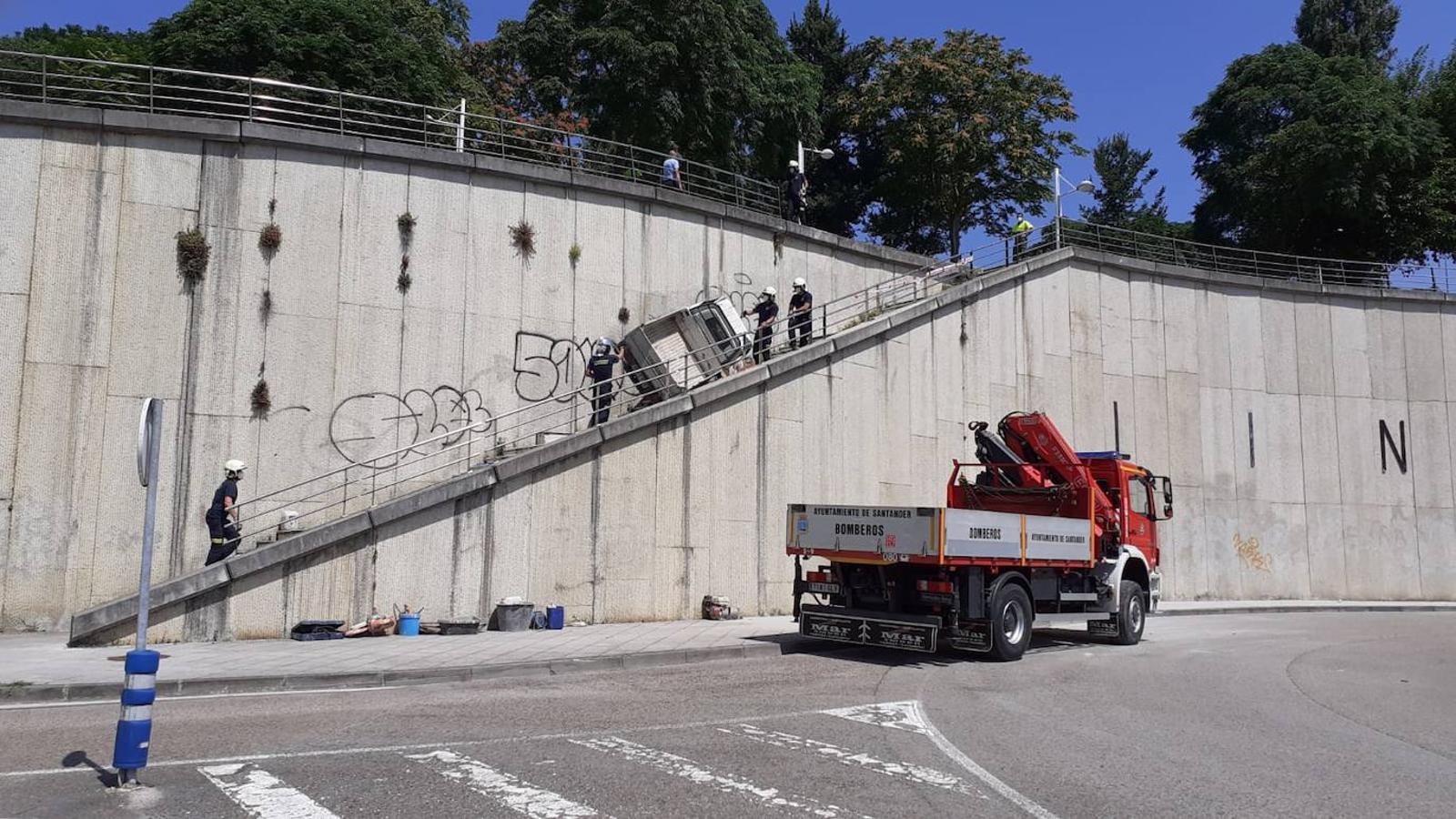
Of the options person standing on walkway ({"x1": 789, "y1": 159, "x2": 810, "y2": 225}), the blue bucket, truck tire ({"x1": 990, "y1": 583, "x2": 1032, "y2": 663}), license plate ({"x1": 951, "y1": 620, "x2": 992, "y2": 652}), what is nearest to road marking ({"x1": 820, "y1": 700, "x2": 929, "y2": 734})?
license plate ({"x1": 951, "y1": 620, "x2": 992, "y2": 652})

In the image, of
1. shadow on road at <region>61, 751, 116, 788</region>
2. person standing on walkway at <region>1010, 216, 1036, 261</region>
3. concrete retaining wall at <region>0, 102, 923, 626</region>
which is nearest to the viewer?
shadow on road at <region>61, 751, 116, 788</region>

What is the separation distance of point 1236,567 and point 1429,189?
1897 cm

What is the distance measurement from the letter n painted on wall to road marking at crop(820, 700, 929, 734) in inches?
985

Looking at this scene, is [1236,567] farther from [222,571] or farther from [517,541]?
[222,571]

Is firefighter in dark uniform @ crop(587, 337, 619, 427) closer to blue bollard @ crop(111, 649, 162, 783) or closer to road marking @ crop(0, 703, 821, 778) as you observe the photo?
road marking @ crop(0, 703, 821, 778)

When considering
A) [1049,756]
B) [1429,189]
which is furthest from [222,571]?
[1429,189]

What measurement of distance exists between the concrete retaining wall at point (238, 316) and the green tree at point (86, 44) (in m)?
15.3

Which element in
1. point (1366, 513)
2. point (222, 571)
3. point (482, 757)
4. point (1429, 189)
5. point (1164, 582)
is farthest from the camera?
point (1429, 189)

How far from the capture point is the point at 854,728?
8.32 metres

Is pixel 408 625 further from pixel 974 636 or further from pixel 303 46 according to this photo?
pixel 303 46

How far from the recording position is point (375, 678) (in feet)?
34.4

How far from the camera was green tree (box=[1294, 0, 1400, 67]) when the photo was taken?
50906 millimetres

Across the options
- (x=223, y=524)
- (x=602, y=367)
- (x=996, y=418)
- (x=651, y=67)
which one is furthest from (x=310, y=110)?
(x=996, y=418)

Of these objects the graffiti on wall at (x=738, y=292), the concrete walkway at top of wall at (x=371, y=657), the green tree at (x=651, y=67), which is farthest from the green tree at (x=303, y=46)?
the concrete walkway at top of wall at (x=371, y=657)
